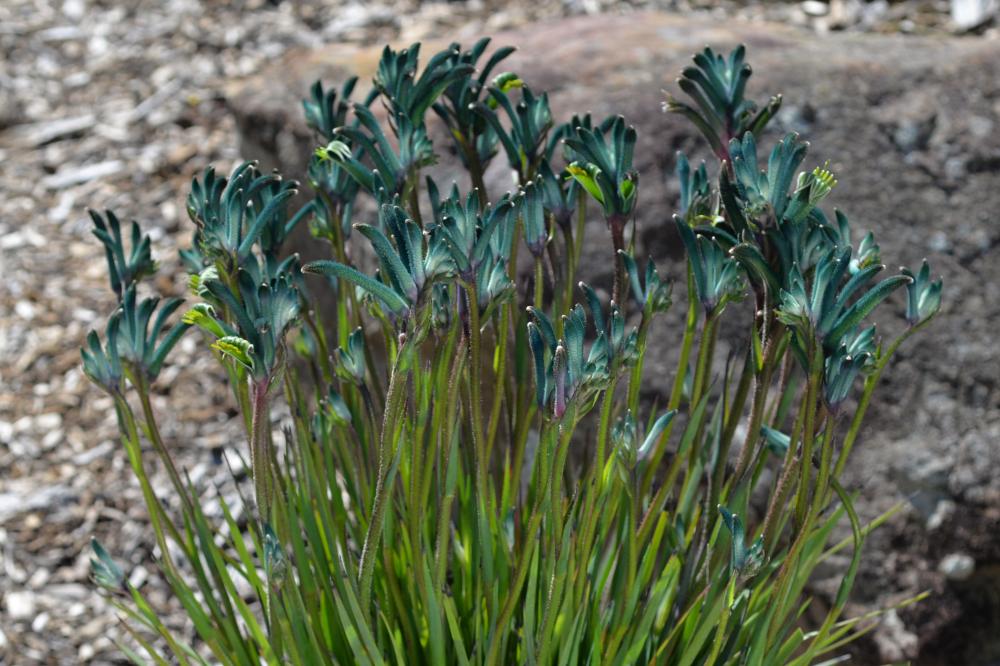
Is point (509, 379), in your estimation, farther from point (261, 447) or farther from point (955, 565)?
point (955, 565)

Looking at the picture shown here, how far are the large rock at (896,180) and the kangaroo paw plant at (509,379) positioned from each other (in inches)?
28.8

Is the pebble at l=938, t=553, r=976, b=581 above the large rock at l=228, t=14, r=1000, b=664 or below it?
below

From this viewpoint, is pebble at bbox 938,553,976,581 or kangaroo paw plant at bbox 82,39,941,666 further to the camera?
pebble at bbox 938,553,976,581

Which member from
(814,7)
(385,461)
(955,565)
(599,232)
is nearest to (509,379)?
(385,461)

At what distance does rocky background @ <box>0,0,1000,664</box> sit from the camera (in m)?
2.51

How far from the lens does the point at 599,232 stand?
2678 millimetres

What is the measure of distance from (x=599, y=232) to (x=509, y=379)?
3.12 ft

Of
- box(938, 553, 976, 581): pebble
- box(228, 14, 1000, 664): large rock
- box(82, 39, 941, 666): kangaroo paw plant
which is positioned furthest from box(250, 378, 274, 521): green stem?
box(938, 553, 976, 581): pebble

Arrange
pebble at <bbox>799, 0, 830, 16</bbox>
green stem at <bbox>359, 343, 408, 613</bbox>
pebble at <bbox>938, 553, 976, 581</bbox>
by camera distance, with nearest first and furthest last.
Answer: green stem at <bbox>359, 343, 408, 613</bbox> < pebble at <bbox>938, 553, 976, 581</bbox> < pebble at <bbox>799, 0, 830, 16</bbox>

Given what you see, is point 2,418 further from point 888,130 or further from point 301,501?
point 888,130

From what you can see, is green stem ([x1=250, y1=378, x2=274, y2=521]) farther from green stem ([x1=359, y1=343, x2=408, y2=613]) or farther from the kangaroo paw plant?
green stem ([x1=359, y1=343, x2=408, y2=613])

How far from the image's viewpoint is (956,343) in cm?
265

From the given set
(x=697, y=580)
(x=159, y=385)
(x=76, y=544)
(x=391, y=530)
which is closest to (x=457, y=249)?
(x=391, y=530)

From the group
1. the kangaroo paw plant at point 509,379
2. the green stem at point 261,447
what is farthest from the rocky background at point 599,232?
the green stem at point 261,447
